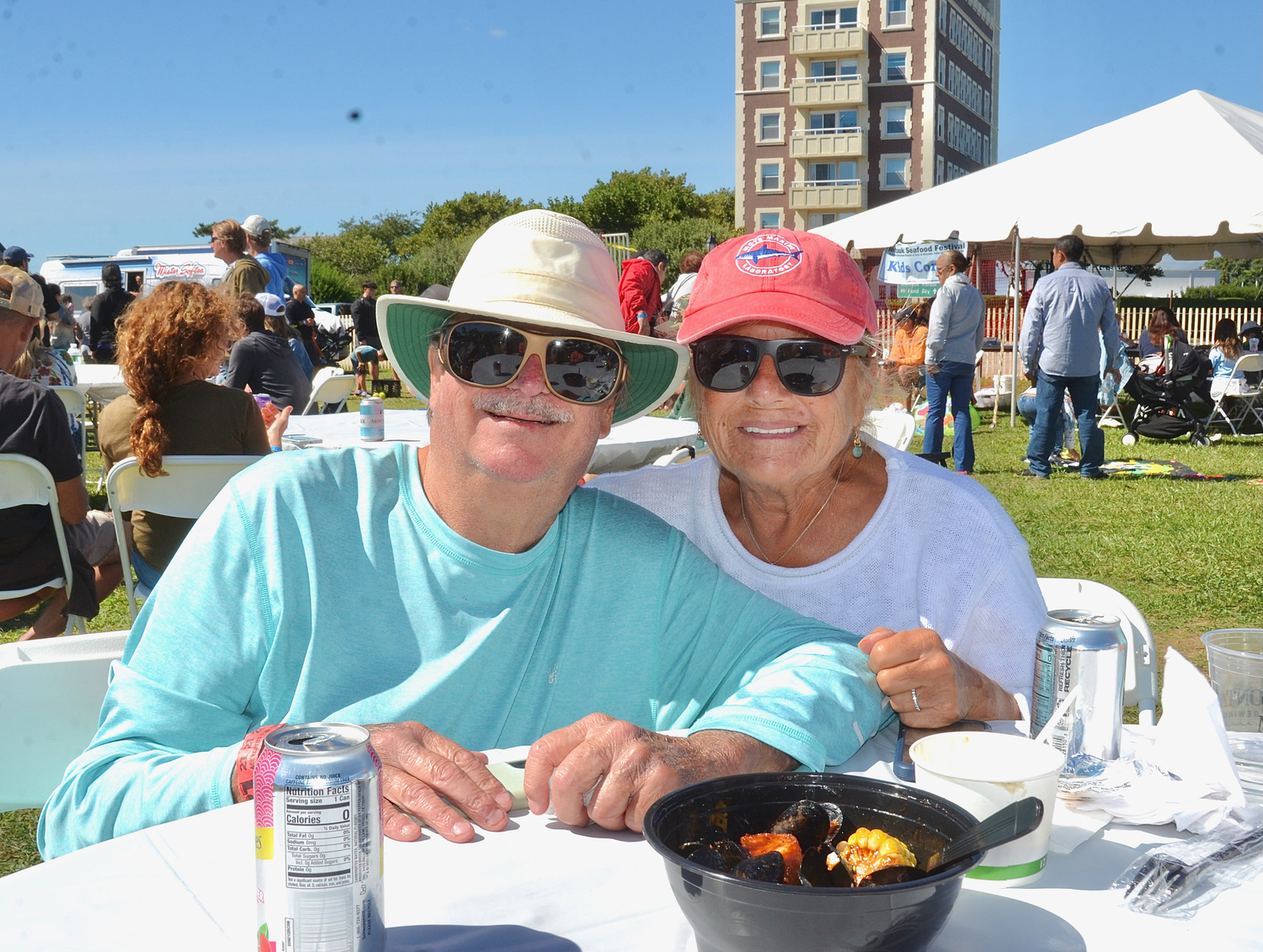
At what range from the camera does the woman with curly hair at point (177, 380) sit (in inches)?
172

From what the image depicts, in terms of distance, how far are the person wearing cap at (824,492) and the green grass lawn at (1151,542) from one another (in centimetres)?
265

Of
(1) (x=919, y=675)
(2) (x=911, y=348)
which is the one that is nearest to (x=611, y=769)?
(1) (x=919, y=675)

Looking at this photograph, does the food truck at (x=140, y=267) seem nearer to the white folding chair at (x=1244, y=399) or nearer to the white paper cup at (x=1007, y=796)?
the white folding chair at (x=1244, y=399)

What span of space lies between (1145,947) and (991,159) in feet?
252

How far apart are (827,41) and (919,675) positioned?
60442 mm

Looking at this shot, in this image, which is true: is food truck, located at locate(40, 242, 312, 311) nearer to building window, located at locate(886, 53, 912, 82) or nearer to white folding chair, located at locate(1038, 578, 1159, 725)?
white folding chair, located at locate(1038, 578, 1159, 725)

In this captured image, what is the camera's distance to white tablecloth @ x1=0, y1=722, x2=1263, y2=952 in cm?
109

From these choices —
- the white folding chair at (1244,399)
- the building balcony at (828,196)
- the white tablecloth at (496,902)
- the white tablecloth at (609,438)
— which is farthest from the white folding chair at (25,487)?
the building balcony at (828,196)

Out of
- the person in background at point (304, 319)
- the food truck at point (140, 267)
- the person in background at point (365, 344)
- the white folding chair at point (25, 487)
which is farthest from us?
the food truck at point (140, 267)

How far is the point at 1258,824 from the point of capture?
135cm

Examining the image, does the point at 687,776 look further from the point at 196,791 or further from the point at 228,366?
the point at 228,366

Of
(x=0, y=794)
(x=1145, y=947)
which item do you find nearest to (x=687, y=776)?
(x=1145, y=947)

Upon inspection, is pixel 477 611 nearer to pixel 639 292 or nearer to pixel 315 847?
pixel 315 847

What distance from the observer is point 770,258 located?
221 centimetres
